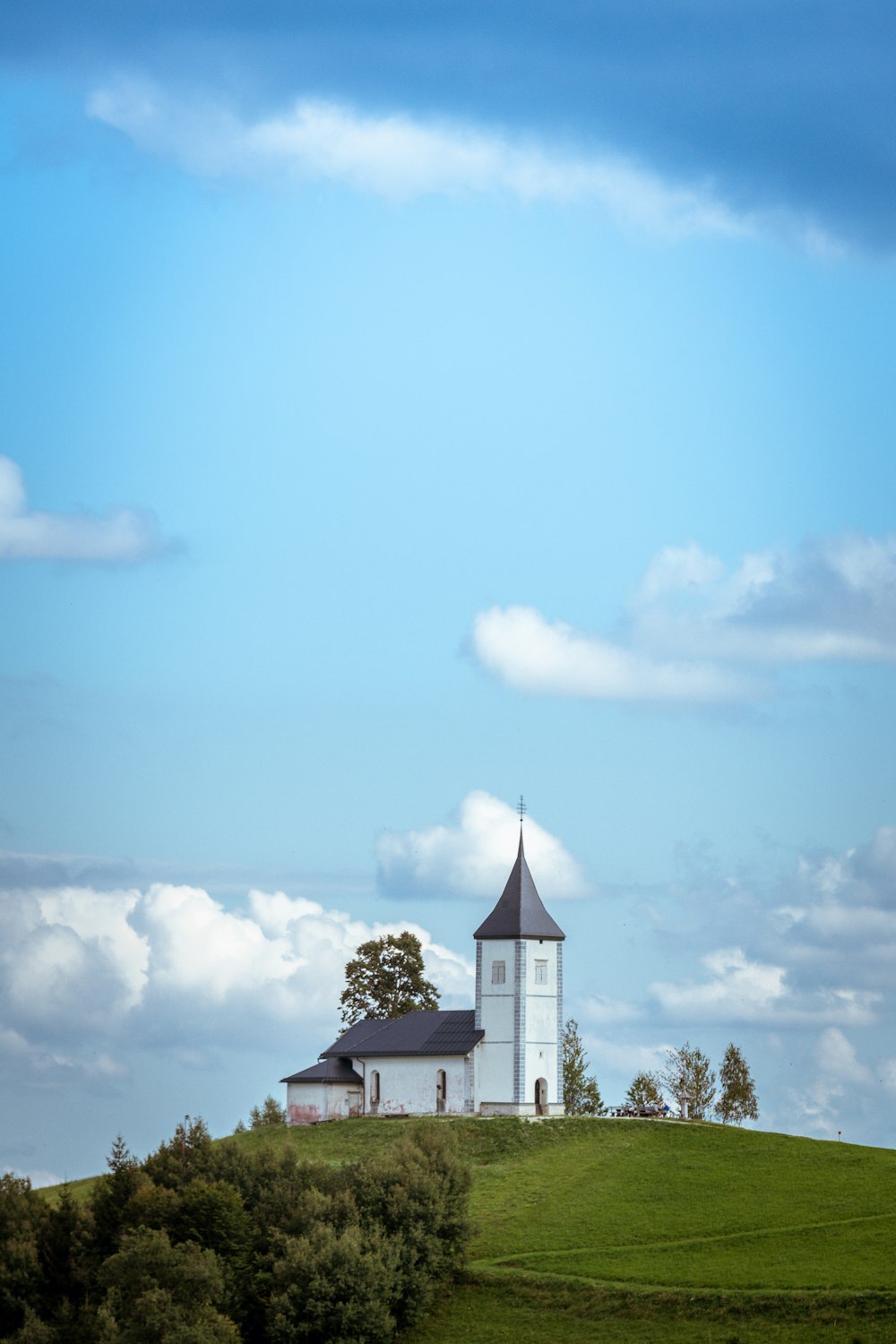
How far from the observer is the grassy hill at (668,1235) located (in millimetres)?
49156

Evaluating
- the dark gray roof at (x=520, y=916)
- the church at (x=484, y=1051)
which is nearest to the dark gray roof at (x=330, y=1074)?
the church at (x=484, y=1051)

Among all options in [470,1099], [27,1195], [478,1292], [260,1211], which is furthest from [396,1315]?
[470,1099]

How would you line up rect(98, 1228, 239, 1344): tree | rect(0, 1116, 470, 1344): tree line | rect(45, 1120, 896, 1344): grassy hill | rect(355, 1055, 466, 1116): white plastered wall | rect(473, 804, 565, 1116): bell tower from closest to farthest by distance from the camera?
1. rect(45, 1120, 896, 1344): grassy hill
2. rect(98, 1228, 239, 1344): tree
3. rect(0, 1116, 470, 1344): tree line
4. rect(473, 804, 565, 1116): bell tower
5. rect(355, 1055, 466, 1116): white plastered wall

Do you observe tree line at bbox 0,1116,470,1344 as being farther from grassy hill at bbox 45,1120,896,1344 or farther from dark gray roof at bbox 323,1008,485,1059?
dark gray roof at bbox 323,1008,485,1059

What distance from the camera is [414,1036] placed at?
80.8 meters

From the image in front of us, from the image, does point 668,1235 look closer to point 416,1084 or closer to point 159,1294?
point 159,1294

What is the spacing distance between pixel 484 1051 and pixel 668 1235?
22.1 metres

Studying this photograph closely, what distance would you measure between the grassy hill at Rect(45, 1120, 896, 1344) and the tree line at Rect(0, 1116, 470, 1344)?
2.00m

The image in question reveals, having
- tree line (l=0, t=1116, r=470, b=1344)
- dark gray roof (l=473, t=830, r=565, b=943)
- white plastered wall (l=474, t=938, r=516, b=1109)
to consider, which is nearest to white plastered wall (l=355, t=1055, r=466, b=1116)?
white plastered wall (l=474, t=938, r=516, b=1109)

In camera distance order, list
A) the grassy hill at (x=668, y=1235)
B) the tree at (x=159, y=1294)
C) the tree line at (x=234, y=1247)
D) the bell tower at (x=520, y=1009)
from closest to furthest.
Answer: the grassy hill at (x=668, y=1235)
the tree at (x=159, y=1294)
the tree line at (x=234, y=1247)
the bell tower at (x=520, y=1009)

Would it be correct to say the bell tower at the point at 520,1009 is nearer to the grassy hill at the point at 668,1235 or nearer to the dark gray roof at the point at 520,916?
the dark gray roof at the point at 520,916

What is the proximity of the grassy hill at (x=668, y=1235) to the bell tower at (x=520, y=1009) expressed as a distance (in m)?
3.49

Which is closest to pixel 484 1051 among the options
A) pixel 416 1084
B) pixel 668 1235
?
pixel 416 1084

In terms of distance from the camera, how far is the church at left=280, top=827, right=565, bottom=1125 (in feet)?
255
